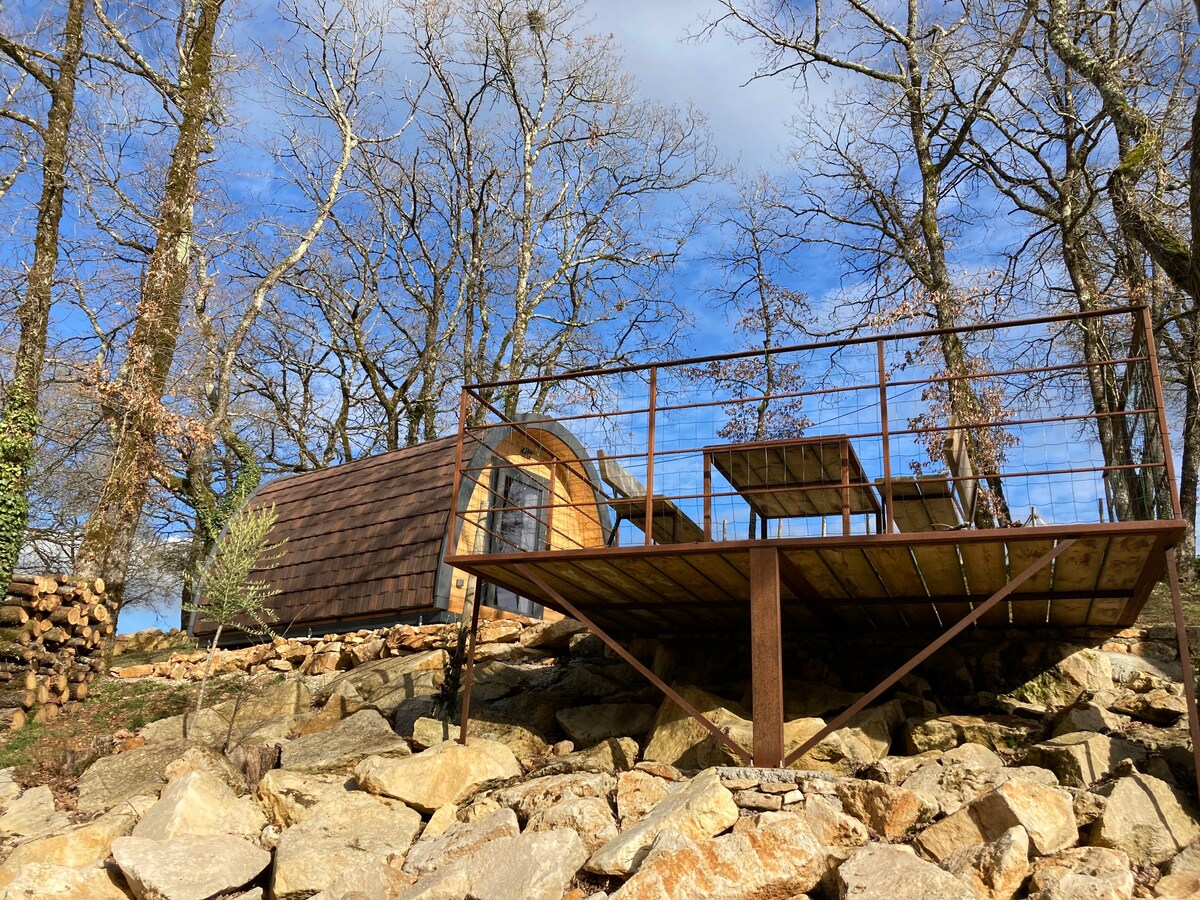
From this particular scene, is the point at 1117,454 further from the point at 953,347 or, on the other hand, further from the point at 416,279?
the point at 416,279

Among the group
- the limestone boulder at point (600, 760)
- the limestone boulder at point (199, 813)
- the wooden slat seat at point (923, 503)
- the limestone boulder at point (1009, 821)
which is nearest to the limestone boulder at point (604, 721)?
the limestone boulder at point (600, 760)

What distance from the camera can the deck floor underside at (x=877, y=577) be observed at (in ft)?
22.5

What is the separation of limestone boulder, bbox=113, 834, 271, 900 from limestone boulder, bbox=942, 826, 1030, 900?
4607 millimetres

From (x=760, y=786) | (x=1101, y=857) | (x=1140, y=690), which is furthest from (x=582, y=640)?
(x=1101, y=857)

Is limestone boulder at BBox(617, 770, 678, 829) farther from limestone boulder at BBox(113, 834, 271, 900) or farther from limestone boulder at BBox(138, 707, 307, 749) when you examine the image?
limestone boulder at BBox(138, 707, 307, 749)

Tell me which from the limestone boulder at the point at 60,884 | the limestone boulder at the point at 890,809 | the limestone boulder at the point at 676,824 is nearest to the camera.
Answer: the limestone boulder at the point at 676,824

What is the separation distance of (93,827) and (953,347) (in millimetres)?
12516

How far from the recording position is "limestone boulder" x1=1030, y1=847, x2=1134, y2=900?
4523 mm

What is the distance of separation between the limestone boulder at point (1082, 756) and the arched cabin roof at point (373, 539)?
26.0 ft

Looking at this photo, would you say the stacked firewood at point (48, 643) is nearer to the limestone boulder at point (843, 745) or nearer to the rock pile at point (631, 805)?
the rock pile at point (631, 805)

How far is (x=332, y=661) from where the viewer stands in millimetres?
12477

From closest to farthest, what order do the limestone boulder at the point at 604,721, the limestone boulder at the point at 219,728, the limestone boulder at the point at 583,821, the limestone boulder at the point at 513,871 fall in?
the limestone boulder at the point at 513,871
the limestone boulder at the point at 583,821
the limestone boulder at the point at 604,721
the limestone boulder at the point at 219,728

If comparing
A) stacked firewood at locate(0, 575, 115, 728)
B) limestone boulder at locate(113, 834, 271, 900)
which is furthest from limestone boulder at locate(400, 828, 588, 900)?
stacked firewood at locate(0, 575, 115, 728)

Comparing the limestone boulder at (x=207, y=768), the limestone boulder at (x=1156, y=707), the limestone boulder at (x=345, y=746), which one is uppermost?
the limestone boulder at (x=1156, y=707)
